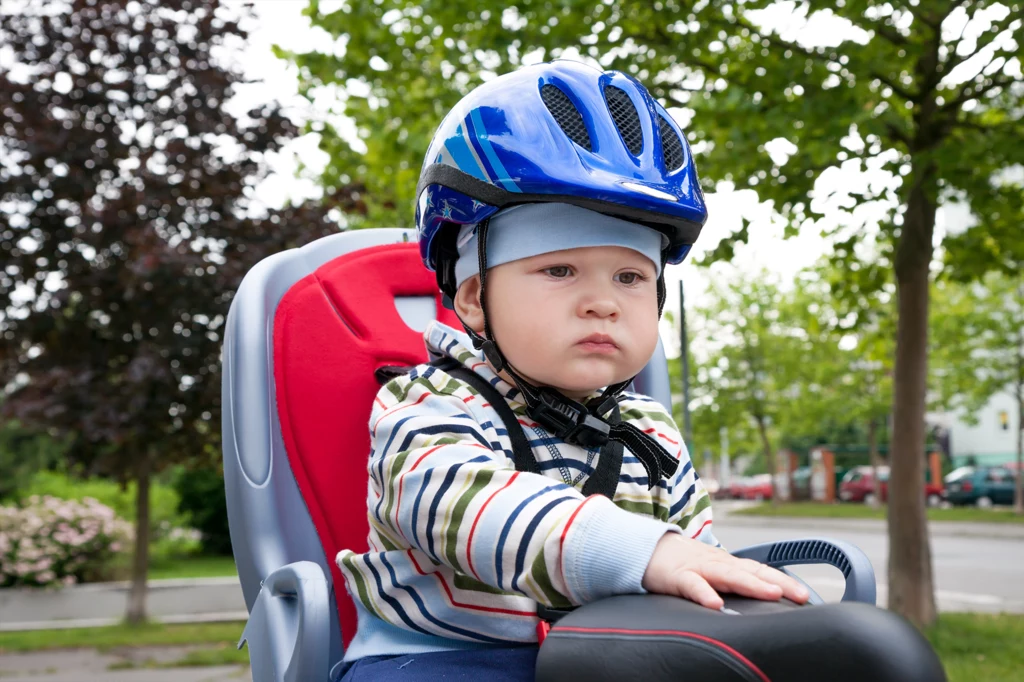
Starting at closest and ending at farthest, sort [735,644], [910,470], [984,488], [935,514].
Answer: [735,644] < [910,470] < [935,514] < [984,488]

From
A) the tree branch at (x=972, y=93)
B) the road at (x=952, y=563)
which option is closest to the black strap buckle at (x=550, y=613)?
the road at (x=952, y=563)

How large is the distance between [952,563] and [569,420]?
1332cm

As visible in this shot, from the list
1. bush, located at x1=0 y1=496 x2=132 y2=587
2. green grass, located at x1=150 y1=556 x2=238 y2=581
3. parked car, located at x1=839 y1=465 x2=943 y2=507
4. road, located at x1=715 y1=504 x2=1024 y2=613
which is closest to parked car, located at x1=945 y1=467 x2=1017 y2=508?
parked car, located at x1=839 y1=465 x2=943 y2=507

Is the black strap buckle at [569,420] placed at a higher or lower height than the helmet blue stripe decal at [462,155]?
lower

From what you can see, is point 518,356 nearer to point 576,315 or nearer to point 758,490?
point 576,315

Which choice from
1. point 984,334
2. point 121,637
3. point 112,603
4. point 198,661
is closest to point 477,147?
point 198,661

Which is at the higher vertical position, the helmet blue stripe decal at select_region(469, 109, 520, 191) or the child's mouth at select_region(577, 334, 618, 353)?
the helmet blue stripe decal at select_region(469, 109, 520, 191)

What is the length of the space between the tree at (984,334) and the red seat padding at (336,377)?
771 inches

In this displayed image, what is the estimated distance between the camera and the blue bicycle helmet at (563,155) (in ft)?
4.82

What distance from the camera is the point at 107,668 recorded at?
639cm

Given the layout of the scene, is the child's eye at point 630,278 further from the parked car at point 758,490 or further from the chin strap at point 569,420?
the parked car at point 758,490

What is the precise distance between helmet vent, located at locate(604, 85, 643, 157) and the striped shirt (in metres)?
0.43

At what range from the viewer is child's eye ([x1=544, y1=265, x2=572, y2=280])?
152 cm

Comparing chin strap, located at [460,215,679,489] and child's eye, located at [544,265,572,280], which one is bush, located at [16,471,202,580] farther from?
child's eye, located at [544,265,572,280]
